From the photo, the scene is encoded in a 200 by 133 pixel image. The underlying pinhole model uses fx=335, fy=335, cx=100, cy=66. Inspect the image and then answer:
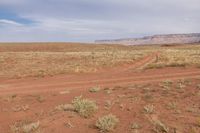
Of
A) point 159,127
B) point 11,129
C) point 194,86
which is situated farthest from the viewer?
point 194,86

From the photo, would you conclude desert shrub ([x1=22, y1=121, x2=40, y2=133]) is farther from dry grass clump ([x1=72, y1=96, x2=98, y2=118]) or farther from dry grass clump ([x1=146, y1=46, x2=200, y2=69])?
dry grass clump ([x1=146, y1=46, x2=200, y2=69])

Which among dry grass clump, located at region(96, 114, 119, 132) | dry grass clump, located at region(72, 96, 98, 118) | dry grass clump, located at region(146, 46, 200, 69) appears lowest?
dry grass clump, located at region(146, 46, 200, 69)

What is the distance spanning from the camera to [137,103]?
10195mm

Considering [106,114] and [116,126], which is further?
[106,114]

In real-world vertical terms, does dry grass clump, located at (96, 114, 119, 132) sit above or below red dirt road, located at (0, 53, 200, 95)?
above

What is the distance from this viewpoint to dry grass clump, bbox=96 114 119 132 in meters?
8.24

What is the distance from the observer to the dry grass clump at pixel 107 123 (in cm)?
824

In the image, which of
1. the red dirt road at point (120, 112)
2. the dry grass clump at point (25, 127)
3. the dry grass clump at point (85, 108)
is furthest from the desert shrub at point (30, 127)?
the dry grass clump at point (85, 108)

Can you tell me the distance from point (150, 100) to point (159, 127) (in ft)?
A: 7.45

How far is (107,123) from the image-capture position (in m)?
8.37

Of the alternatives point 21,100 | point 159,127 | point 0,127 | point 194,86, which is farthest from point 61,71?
point 159,127

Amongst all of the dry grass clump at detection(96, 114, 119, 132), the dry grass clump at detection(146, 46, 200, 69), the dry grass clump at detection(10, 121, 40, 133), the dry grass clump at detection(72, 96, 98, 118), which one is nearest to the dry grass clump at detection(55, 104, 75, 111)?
the dry grass clump at detection(72, 96, 98, 118)

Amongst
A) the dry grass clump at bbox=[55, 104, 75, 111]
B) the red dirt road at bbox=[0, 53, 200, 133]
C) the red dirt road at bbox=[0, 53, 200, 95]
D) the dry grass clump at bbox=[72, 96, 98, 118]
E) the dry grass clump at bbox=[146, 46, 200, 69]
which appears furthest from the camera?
the dry grass clump at bbox=[146, 46, 200, 69]

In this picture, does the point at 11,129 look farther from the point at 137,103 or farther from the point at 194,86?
the point at 194,86
